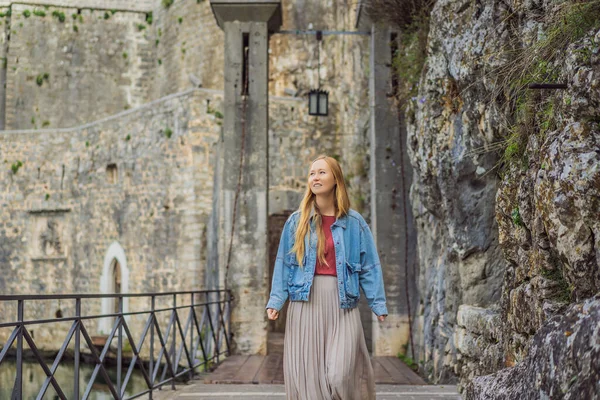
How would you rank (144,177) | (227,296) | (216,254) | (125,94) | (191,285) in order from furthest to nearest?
(125,94)
(144,177)
(191,285)
(216,254)
(227,296)

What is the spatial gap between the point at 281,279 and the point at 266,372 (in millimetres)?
3805

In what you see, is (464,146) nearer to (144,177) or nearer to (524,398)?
(524,398)

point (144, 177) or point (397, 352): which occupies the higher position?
point (144, 177)

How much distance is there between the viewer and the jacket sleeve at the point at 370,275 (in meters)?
4.05

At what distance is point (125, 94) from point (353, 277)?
2118 centimetres

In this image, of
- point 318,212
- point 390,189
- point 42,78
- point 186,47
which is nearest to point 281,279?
point 318,212

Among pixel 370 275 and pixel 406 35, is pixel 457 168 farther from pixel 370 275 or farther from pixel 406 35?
pixel 406 35

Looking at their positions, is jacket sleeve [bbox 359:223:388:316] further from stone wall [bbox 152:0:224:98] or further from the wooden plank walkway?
stone wall [bbox 152:0:224:98]

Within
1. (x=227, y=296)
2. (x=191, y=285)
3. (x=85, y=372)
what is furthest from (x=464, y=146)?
(x=85, y=372)

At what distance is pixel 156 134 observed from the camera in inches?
621

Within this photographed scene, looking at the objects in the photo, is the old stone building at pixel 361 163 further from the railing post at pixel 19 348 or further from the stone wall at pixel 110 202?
the railing post at pixel 19 348

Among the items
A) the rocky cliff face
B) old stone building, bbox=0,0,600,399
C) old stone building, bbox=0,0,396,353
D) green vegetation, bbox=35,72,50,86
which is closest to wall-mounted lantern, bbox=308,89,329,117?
old stone building, bbox=0,0,600,399

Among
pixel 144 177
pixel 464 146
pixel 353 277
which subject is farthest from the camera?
pixel 144 177

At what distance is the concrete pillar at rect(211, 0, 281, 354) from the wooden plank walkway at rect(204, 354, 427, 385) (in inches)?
20.2
